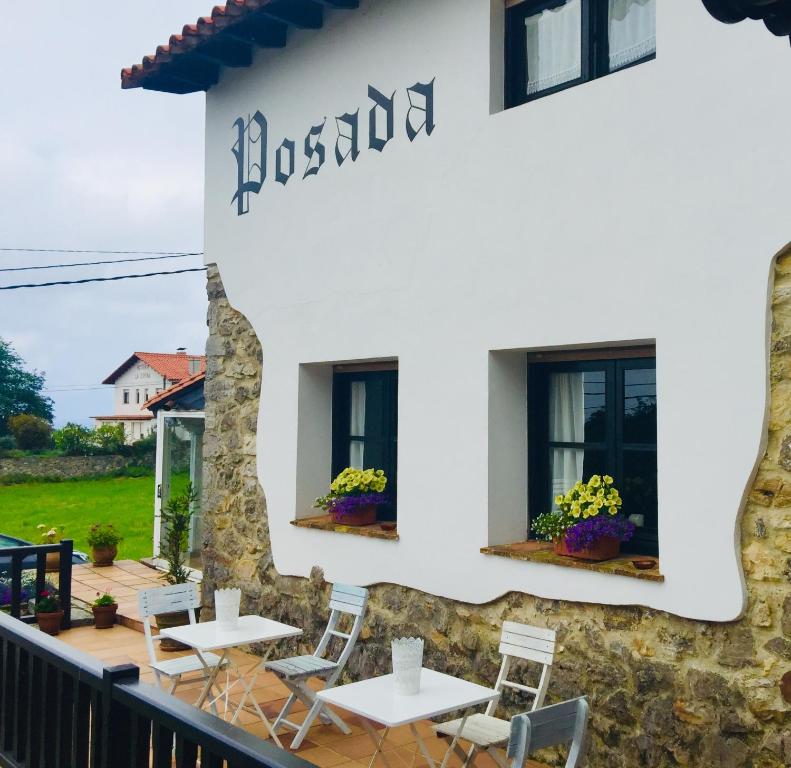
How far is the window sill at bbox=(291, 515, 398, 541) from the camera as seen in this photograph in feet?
20.1

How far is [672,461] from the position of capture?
4.50 meters

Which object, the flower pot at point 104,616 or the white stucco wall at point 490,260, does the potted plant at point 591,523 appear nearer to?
the white stucco wall at point 490,260

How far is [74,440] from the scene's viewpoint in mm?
27141

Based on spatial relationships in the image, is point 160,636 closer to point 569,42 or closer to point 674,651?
point 674,651

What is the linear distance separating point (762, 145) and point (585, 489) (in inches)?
84.4

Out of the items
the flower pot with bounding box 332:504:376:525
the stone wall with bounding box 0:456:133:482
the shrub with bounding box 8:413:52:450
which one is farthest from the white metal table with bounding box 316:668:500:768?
the shrub with bounding box 8:413:52:450

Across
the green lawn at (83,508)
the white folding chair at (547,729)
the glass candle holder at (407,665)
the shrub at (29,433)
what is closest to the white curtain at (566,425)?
the glass candle holder at (407,665)

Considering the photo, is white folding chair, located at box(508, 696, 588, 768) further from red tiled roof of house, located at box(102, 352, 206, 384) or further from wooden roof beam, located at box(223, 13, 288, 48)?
red tiled roof of house, located at box(102, 352, 206, 384)

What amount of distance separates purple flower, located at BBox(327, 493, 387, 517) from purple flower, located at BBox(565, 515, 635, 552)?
193cm

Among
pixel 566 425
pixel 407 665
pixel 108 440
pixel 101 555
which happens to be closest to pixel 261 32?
pixel 566 425

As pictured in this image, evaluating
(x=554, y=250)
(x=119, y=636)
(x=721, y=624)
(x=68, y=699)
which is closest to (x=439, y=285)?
(x=554, y=250)

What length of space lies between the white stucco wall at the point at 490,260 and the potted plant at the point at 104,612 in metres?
2.55

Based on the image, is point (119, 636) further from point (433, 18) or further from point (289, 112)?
point (433, 18)

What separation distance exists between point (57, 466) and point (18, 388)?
23.9 metres
